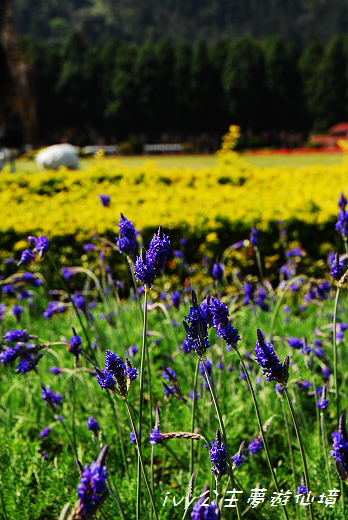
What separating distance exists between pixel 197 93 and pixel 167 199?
36706 millimetres

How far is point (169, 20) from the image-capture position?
4902 inches

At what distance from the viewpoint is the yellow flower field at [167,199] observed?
515 cm

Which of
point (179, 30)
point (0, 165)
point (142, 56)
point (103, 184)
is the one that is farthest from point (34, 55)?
point (179, 30)

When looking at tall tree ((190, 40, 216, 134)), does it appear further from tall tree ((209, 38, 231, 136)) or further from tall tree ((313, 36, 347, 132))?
tall tree ((313, 36, 347, 132))

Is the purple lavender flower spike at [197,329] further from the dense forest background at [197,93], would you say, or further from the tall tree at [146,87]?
the tall tree at [146,87]

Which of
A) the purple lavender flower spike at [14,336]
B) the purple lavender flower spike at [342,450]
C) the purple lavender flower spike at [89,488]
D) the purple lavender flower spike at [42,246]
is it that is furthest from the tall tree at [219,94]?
the purple lavender flower spike at [89,488]

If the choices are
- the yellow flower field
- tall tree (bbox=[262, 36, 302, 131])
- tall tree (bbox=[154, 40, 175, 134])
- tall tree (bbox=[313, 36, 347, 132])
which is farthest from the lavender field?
tall tree (bbox=[313, 36, 347, 132])

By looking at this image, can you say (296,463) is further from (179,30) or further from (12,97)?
(179,30)

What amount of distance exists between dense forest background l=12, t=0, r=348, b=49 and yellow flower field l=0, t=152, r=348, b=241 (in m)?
104

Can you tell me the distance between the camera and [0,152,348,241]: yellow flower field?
5.15 m

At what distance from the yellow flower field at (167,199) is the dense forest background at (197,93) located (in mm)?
30598

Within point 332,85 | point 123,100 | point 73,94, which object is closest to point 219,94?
point 123,100

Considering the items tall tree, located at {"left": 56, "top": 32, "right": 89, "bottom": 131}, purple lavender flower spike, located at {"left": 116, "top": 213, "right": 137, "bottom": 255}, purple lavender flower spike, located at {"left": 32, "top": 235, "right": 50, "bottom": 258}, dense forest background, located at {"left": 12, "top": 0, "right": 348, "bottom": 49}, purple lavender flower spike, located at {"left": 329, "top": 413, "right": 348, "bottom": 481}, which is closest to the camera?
purple lavender flower spike, located at {"left": 329, "top": 413, "right": 348, "bottom": 481}

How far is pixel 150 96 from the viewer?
4116 cm
